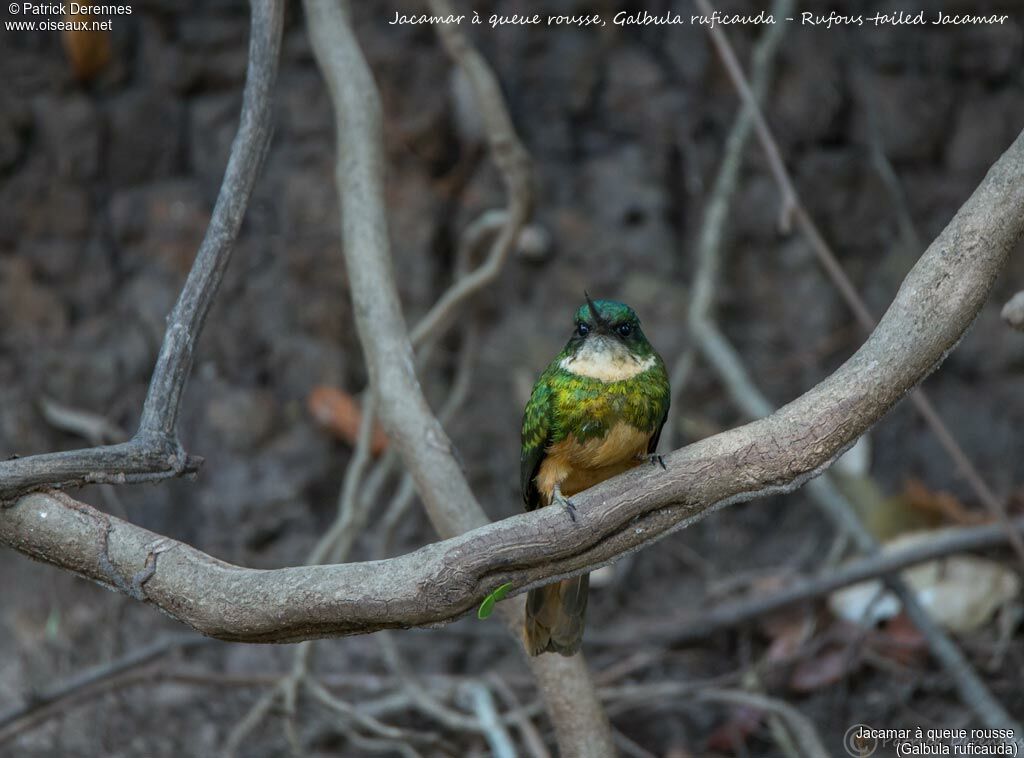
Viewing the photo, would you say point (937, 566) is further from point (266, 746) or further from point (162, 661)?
point (162, 661)

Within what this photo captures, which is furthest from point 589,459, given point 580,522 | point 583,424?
point 580,522

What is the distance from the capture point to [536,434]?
2139 millimetres

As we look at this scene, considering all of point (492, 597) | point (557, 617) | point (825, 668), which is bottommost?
point (492, 597)

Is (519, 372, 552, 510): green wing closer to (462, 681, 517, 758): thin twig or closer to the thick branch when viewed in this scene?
the thick branch

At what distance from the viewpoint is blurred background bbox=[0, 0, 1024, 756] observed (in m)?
3.67

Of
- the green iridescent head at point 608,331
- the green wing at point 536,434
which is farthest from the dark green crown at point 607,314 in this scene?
the green wing at point 536,434

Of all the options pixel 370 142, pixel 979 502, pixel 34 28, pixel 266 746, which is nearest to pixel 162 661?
pixel 266 746

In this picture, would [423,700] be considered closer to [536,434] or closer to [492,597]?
[536,434]

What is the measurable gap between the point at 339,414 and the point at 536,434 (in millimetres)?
1737

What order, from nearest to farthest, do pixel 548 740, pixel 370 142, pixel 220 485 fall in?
pixel 370 142 → pixel 548 740 → pixel 220 485

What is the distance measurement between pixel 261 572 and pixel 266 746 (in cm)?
188

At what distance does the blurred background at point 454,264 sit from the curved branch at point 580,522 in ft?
6.18

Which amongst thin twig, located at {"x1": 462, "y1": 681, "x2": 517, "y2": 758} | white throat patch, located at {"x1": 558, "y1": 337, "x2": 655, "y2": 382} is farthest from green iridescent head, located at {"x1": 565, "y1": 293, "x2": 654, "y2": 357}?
thin twig, located at {"x1": 462, "y1": 681, "x2": 517, "y2": 758}

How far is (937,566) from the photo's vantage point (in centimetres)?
335
